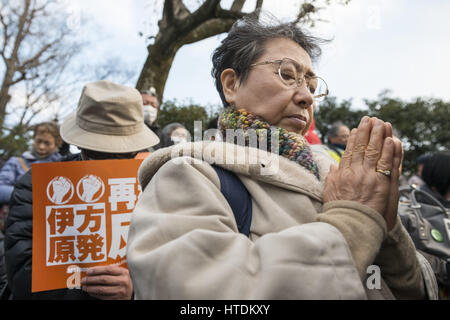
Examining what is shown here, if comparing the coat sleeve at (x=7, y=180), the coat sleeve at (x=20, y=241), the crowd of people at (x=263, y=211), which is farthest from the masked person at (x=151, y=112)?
the crowd of people at (x=263, y=211)

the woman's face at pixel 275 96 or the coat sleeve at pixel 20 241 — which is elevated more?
the woman's face at pixel 275 96

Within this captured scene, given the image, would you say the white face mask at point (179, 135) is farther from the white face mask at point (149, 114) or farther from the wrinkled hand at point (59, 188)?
the wrinkled hand at point (59, 188)

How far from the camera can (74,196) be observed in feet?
5.73

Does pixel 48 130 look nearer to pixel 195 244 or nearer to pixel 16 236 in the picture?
pixel 16 236

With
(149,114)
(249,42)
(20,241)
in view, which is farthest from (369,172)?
(149,114)

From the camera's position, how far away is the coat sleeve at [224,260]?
0.84 meters

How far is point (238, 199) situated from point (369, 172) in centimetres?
44

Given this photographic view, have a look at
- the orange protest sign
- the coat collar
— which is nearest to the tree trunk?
the orange protest sign

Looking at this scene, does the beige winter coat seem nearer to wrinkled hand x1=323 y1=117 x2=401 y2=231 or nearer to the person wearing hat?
wrinkled hand x1=323 y1=117 x2=401 y2=231

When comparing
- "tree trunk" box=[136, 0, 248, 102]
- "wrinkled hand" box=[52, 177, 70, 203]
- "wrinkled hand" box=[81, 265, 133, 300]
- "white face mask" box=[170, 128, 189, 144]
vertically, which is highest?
"tree trunk" box=[136, 0, 248, 102]

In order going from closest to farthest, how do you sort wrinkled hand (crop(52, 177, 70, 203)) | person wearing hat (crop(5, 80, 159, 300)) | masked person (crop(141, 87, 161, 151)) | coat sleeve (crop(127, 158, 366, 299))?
1. coat sleeve (crop(127, 158, 366, 299))
2. person wearing hat (crop(5, 80, 159, 300))
3. wrinkled hand (crop(52, 177, 70, 203))
4. masked person (crop(141, 87, 161, 151))

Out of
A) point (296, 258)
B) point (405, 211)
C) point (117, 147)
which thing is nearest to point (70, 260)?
point (117, 147)

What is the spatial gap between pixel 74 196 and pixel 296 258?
131 centimetres

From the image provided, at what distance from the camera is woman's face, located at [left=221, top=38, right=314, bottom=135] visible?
54.9 inches
